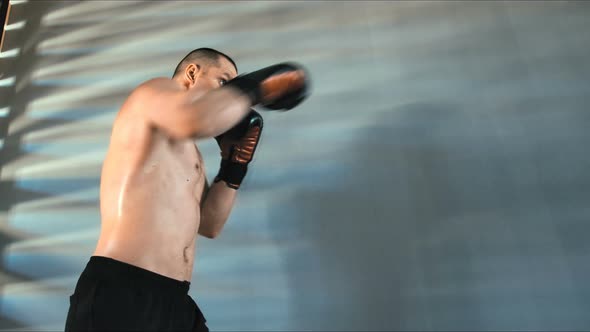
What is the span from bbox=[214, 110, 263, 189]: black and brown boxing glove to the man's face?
5.6 inches

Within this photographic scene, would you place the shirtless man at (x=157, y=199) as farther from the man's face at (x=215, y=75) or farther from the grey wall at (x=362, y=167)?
the grey wall at (x=362, y=167)

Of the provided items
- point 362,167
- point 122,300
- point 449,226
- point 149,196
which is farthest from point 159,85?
point 449,226

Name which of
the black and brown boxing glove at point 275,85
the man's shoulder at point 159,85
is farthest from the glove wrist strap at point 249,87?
the man's shoulder at point 159,85

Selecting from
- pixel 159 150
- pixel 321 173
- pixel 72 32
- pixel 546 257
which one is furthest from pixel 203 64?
pixel 546 257

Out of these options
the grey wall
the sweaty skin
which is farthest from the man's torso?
the grey wall

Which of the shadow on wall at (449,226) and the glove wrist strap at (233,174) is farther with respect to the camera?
the shadow on wall at (449,226)

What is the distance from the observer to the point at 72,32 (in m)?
2.35

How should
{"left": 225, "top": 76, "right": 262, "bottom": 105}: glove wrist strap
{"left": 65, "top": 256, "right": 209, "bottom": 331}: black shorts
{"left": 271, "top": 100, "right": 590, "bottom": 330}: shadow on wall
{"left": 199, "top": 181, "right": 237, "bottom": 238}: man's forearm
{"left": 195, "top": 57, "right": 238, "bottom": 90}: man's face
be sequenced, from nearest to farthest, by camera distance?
{"left": 65, "top": 256, "right": 209, "bottom": 331}: black shorts, {"left": 225, "top": 76, "right": 262, "bottom": 105}: glove wrist strap, {"left": 195, "top": 57, "right": 238, "bottom": 90}: man's face, {"left": 199, "top": 181, "right": 237, "bottom": 238}: man's forearm, {"left": 271, "top": 100, "right": 590, "bottom": 330}: shadow on wall

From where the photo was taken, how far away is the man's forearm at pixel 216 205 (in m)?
1.63

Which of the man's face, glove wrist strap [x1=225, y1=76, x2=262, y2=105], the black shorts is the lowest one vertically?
the black shorts

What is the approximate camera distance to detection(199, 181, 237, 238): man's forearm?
1.63 m

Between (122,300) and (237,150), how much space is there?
2.04 feet

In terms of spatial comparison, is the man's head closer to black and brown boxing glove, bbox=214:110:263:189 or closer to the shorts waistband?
black and brown boxing glove, bbox=214:110:263:189

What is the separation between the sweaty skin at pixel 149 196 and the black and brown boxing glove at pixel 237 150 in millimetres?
200
